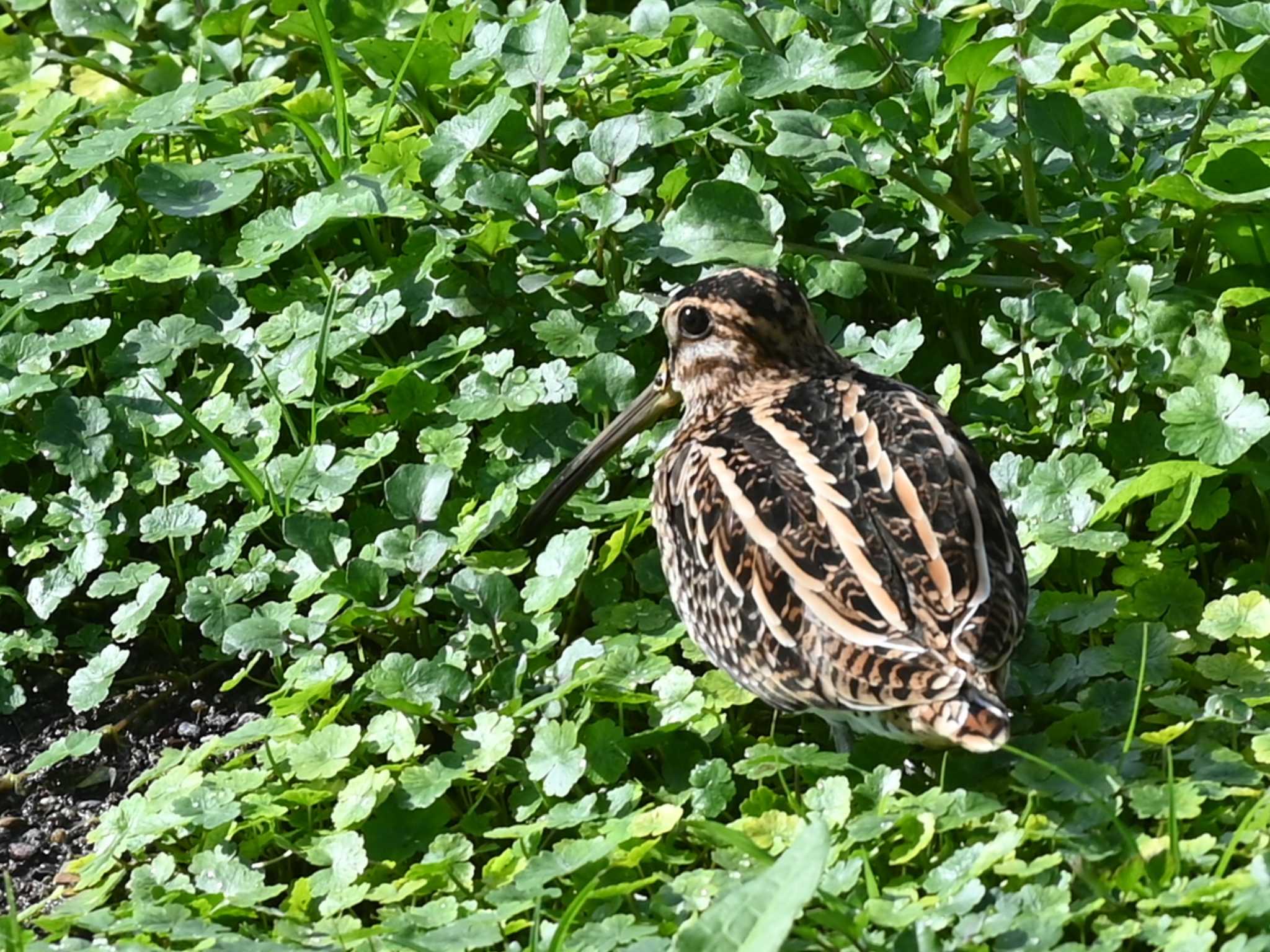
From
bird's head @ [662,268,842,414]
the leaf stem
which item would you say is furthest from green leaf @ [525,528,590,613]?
the leaf stem

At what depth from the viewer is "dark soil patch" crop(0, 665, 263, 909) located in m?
3.35

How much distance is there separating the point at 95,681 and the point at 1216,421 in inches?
81.8

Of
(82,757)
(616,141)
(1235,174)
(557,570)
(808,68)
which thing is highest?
(808,68)

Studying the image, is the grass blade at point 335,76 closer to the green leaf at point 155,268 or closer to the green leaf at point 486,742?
the green leaf at point 155,268

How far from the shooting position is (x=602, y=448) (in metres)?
3.65

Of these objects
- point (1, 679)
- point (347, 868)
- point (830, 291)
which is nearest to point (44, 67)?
point (1, 679)

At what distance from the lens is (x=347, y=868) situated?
2975 millimetres

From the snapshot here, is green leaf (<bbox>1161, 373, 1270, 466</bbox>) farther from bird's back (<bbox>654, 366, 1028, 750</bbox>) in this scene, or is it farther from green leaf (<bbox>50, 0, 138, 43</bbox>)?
green leaf (<bbox>50, 0, 138, 43</bbox>)

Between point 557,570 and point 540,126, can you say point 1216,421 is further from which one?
point 540,126

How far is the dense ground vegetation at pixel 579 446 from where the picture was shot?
2852 millimetres

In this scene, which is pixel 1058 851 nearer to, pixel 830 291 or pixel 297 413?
pixel 830 291

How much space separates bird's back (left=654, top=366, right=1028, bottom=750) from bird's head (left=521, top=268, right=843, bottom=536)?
0.26 meters

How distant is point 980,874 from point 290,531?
56.6 inches

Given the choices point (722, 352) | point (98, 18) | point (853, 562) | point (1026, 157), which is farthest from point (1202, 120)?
point (98, 18)
